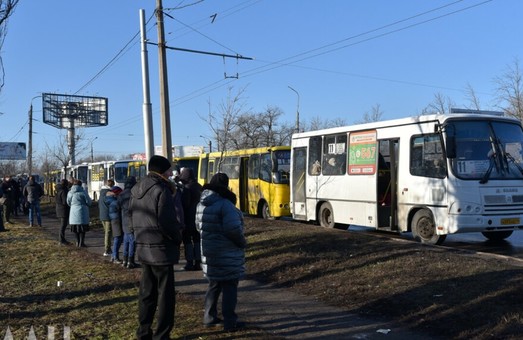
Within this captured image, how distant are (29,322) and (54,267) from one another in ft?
13.2

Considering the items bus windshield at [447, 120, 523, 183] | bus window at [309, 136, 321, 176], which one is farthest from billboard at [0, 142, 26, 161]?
bus windshield at [447, 120, 523, 183]

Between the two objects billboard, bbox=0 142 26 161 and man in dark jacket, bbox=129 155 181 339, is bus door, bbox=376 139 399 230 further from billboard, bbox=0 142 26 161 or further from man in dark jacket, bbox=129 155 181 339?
billboard, bbox=0 142 26 161

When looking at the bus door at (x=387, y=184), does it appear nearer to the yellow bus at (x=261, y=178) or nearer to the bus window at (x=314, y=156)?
the bus window at (x=314, y=156)

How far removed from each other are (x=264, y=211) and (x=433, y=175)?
10.3 metres

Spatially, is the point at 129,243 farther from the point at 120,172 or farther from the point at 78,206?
the point at 120,172

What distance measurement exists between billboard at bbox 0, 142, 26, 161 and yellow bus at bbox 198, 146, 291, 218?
1601 inches

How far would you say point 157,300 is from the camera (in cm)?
545

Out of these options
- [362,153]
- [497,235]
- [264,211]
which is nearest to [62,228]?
[362,153]

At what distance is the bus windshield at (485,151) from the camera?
11602 mm

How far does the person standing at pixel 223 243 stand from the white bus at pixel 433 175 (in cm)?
712

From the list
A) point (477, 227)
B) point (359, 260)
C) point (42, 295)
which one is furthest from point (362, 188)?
point (42, 295)

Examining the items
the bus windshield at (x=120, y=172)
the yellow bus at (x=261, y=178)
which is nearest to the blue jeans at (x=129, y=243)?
the yellow bus at (x=261, y=178)

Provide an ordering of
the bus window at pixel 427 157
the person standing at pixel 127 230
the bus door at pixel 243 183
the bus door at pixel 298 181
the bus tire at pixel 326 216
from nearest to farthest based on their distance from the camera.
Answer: the person standing at pixel 127 230 → the bus window at pixel 427 157 → the bus tire at pixel 326 216 → the bus door at pixel 298 181 → the bus door at pixel 243 183

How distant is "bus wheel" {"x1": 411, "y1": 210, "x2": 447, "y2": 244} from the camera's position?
12.1 m
